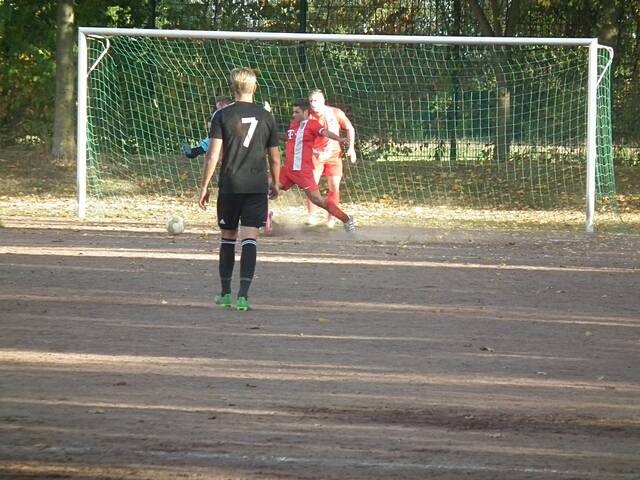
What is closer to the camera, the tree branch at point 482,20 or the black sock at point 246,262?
the black sock at point 246,262

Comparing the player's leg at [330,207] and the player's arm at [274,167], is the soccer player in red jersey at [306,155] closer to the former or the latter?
the player's leg at [330,207]

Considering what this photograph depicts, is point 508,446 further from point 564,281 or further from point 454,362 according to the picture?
point 564,281

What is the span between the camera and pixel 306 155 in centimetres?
1634

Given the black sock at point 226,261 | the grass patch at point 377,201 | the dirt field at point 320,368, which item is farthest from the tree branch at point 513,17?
the black sock at point 226,261

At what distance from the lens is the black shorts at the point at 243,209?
398 inches

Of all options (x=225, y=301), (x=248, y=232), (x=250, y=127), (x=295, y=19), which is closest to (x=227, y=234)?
(x=248, y=232)

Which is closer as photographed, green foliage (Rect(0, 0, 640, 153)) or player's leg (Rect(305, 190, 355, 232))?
player's leg (Rect(305, 190, 355, 232))

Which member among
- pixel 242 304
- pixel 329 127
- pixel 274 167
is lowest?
pixel 242 304

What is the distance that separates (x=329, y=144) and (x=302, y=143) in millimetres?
598

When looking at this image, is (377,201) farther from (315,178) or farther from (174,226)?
(174,226)

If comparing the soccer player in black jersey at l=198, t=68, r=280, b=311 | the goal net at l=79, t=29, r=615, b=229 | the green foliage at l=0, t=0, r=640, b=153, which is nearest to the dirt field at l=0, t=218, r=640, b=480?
the soccer player in black jersey at l=198, t=68, r=280, b=311

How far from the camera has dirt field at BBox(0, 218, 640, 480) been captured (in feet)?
18.6

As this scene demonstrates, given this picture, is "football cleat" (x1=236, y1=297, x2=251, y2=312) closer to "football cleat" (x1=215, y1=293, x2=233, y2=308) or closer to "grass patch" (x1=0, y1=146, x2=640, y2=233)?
"football cleat" (x1=215, y1=293, x2=233, y2=308)

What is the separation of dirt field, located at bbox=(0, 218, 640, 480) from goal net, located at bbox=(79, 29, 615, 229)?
9137 millimetres
